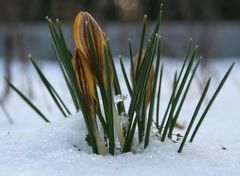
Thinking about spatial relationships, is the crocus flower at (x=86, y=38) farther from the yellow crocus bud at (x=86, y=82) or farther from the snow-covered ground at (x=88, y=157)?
the snow-covered ground at (x=88, y=157)

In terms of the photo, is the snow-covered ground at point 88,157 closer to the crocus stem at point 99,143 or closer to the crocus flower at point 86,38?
the crocus stem at point 99,143

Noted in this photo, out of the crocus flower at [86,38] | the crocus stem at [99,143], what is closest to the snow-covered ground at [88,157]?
the crocus stem at [99,143]

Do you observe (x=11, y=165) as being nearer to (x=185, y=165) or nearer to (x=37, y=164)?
(x=37, y=164)

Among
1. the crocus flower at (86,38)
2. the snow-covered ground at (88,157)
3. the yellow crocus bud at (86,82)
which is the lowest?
the snow-covered ground at (88,157)

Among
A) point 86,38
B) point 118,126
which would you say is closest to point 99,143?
point 118,126

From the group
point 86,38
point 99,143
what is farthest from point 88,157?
point 86,38

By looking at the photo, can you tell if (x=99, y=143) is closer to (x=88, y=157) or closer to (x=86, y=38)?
(x=88, y=157)

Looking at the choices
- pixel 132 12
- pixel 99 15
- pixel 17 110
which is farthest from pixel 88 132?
pixel 99 15

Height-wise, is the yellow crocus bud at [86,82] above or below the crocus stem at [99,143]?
above

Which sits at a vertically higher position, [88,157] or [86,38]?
[86,38]

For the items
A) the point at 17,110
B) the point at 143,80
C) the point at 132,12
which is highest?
the point at 143,80

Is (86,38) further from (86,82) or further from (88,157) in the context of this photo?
(88,157)
